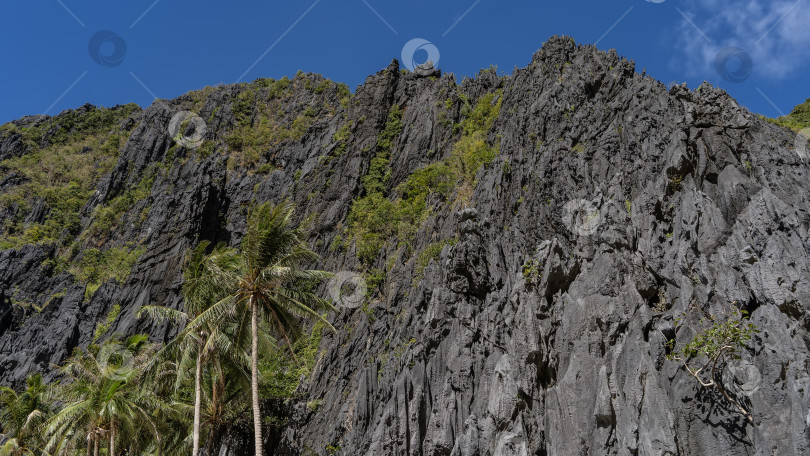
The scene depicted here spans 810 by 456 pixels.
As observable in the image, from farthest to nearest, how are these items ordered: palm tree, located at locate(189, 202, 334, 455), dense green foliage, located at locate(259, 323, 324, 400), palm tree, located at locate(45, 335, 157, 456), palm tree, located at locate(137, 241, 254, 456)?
dense green foliage, located at locate(259, 323, 324, 400)
palm tree, located at locate(45, 335, 157, 456)
palm tree, located at locate(137, 241, 254, 456)
palm tree, located at locate(189, 202, 334, 455)

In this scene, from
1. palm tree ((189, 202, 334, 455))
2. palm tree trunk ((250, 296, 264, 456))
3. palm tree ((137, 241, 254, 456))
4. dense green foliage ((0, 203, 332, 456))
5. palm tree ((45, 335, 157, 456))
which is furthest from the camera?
palm tree ((45, 335, 157, 456))

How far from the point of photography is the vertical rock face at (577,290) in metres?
15.7

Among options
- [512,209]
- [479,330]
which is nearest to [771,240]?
[479,330]

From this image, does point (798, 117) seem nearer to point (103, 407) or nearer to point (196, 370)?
point (196, 370)

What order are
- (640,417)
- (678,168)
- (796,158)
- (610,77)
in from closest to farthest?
(640,417)
(796,158)
(678,168)
(610,77)

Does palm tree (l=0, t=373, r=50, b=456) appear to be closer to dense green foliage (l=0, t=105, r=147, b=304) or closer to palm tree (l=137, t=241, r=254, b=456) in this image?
palm tree (l=137, t=241, r=254, b=456)

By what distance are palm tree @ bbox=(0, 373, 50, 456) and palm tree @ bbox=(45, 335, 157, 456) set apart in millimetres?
3171

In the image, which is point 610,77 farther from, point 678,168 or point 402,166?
point 402,166

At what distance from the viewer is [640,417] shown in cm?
1580

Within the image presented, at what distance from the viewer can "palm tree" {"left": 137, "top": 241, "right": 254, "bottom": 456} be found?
22125 millimetres

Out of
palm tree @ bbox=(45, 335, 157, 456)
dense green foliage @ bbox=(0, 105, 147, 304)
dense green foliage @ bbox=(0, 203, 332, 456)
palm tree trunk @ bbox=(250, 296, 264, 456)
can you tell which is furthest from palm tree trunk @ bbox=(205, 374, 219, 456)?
dense green foliage @ bbox=(0, 105, 147, 304)

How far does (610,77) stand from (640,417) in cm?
2299

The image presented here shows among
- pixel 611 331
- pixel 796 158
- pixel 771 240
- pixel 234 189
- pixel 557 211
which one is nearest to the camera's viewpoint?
pixel 771 240

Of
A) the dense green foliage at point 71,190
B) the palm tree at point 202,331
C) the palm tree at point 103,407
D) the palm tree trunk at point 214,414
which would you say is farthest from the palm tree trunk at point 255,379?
the dense green foliage at point 71,190
